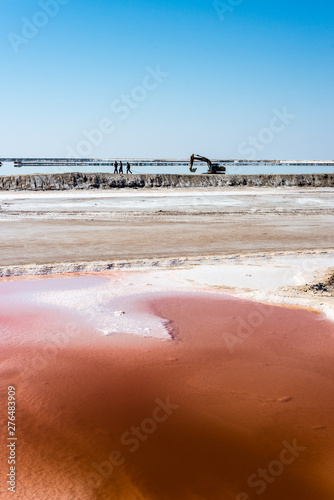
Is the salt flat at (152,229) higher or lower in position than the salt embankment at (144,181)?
lower

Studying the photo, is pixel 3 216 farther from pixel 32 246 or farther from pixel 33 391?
pixel 33 391

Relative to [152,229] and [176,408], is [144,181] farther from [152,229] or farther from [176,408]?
[176,408]

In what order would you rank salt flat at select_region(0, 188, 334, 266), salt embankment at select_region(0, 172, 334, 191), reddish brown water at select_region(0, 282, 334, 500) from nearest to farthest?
reddish brown water at select_region(0, 282, 334, 500) < salt flat at select_region(0, 188, 334, 266) < salt embankment at select_region(0, 172, 334, 191)

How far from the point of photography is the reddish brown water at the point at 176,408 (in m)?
3.12

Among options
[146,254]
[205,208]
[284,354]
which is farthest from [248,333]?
[205,208]

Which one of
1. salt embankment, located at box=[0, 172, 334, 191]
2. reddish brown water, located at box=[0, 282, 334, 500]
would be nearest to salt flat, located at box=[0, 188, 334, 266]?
reddish brown water, located at box=[0, 282, 334, 500]

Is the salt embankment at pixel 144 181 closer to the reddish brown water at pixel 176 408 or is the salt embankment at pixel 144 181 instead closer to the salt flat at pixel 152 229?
the salt flat at pixel 152 229

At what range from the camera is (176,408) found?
4031 mm

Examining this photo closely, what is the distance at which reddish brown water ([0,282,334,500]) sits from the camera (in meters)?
3.12

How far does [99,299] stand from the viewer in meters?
6.92

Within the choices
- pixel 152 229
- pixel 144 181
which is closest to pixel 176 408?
pixel 152 229

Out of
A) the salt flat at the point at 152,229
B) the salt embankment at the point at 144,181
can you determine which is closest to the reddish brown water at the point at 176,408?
the salt flat at the point at 152,229

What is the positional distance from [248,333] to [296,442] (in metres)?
2.25

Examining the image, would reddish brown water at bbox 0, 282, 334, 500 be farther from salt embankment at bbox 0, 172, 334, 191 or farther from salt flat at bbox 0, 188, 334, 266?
salt embankment at bbox 0, 172, 334, 191
